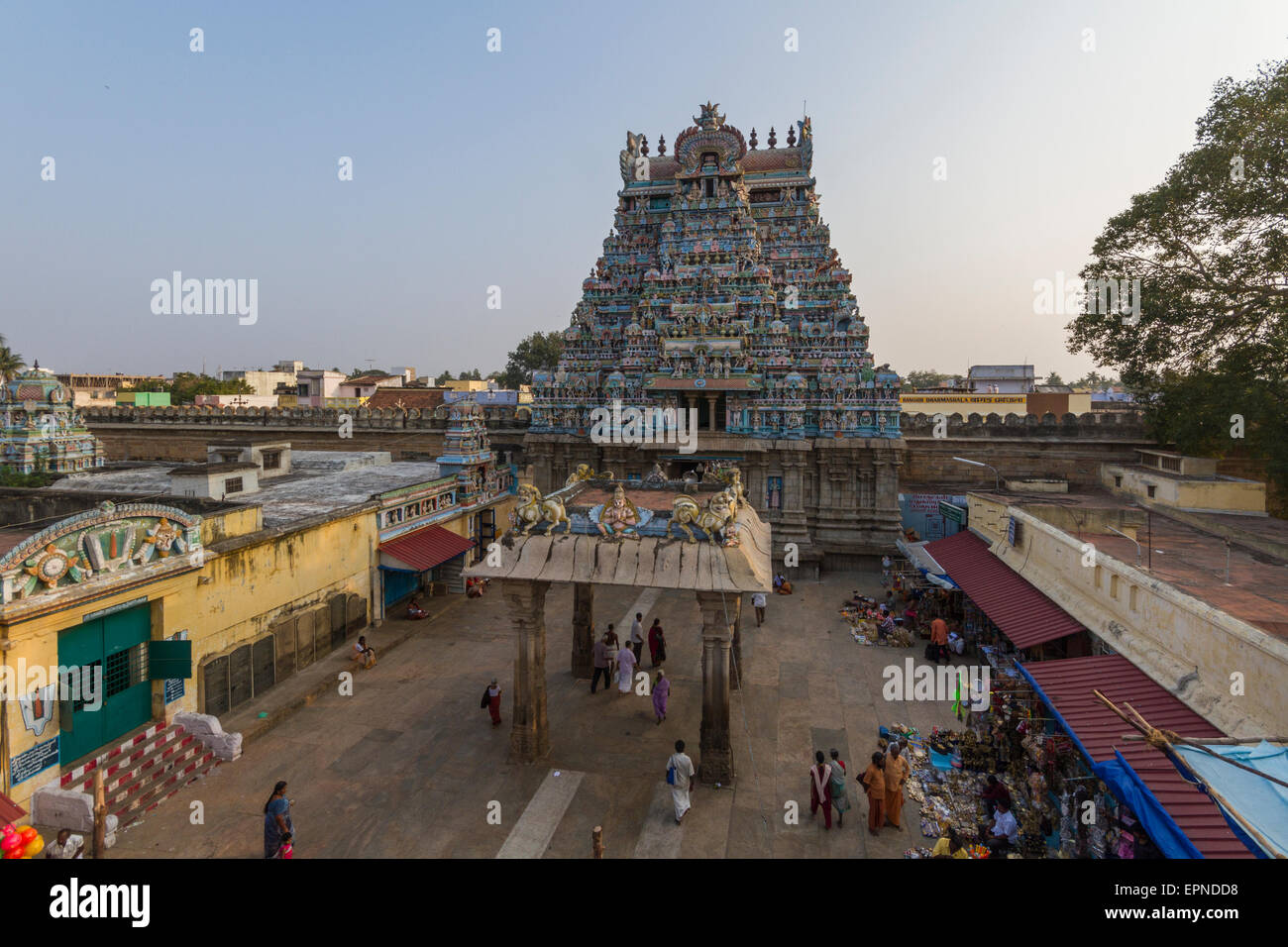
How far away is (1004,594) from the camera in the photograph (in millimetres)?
15742

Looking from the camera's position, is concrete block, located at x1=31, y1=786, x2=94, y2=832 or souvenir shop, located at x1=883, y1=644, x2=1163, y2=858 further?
concrete block, located at x1=31, y1=786, x2=94, y2=832

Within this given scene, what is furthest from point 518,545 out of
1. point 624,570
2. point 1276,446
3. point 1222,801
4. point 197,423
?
point 197,423

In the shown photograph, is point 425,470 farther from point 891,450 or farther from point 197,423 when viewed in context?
point 197,423

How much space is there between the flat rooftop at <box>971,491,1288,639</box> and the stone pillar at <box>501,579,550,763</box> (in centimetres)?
1073

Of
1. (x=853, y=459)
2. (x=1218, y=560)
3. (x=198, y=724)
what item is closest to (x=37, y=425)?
(x=198, y=724)

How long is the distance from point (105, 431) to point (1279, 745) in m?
56.8

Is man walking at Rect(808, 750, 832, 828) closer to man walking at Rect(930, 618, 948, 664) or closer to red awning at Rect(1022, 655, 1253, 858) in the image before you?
red awning at Rect(1022, 655, 1253, 858)

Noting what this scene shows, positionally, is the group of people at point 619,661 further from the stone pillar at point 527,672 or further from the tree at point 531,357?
the tree at point 531,357

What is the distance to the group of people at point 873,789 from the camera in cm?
1031

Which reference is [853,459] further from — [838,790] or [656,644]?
[838,790]

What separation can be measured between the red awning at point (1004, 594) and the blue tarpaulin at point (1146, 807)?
196 inches

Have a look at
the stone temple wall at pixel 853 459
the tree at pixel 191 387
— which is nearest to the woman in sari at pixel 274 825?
the stone temple wall at pixel 853 459

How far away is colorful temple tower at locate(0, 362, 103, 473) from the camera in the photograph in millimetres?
24969

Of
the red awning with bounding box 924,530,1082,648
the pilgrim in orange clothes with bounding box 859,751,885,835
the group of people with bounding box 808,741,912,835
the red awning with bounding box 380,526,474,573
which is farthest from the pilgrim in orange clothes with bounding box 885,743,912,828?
the red awning with bounding box 380,526,474,573
